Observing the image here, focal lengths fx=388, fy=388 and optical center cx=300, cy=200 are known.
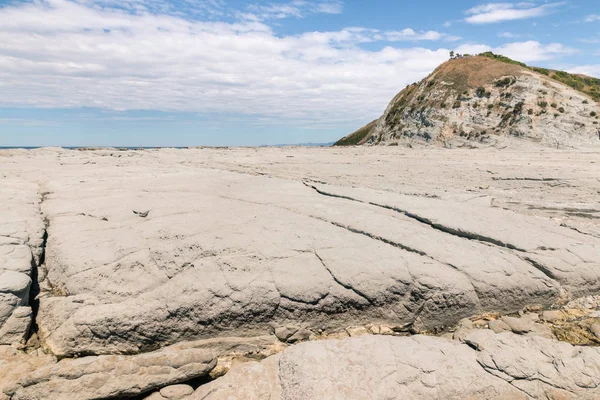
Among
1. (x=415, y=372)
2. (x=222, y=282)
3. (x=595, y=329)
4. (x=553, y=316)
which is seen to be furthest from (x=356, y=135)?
(x=415, y=372)

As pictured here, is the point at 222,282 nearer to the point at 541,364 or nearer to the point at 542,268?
the point at 541,364

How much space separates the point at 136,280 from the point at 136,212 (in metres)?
1.80

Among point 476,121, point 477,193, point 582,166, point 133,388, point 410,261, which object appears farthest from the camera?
point 476,121

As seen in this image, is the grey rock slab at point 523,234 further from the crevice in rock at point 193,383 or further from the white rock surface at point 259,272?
the crevice in rock at point 193,383

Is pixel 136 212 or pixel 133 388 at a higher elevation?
pixel 136 212

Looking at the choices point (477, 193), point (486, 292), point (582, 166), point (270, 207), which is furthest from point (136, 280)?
point (582, 166)

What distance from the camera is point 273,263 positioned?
463 cm

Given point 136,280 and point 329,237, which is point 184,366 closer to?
point 136,280

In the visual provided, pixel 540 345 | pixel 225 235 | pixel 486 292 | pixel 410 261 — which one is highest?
pixel 225 235

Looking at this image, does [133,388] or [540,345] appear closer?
[133,388]

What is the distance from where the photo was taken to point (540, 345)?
13.3 ft

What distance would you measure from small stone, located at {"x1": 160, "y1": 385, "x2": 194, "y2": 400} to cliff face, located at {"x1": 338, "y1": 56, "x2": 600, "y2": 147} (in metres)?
27.9

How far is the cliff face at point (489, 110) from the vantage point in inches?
1045

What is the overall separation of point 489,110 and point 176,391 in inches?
1263
